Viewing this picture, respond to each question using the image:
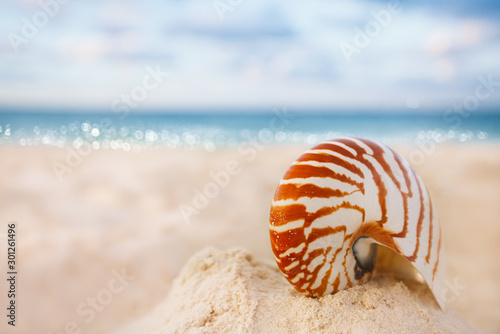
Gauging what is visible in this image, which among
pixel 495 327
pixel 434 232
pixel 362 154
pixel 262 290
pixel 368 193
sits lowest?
pixel 495 327

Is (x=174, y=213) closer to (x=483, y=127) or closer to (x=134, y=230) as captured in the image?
(x=134, y=230)

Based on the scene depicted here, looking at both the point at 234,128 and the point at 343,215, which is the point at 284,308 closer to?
the point at 343,215

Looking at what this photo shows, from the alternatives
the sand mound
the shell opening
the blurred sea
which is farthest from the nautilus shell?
the blurred sea

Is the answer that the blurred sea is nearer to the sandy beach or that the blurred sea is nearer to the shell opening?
the sandy beach

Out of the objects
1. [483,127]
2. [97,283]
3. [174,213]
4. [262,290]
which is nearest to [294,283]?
[262,290]

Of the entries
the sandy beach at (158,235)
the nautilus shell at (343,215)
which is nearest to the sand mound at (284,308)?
the sandy beach at (158,235)

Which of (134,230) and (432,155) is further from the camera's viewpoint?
(432,155)

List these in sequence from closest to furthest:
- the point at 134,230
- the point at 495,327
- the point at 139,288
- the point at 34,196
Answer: the point at 495,327, the point at 139,288, the point at 134,230, the point at 34,196
